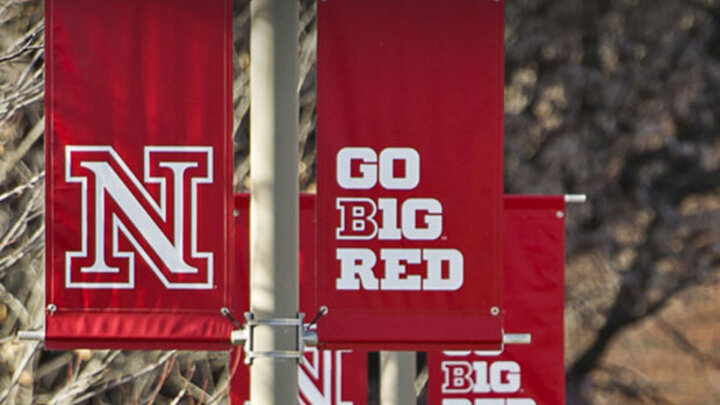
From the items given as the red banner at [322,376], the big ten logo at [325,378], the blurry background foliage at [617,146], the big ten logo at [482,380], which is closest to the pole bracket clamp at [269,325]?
the red banner at [322,376]

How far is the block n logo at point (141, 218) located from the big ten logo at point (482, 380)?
15.0ft

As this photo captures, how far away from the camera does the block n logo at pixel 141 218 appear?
22.2 ft

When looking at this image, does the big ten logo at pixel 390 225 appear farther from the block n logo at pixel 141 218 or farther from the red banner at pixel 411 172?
the block n logo at pixel 141 218

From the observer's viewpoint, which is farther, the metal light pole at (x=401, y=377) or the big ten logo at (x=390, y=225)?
the metal light pole at (x=401, y=377)

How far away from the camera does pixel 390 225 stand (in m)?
6.86

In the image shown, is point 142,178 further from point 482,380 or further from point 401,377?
point 482,380

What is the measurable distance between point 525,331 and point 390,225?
409 centimetres

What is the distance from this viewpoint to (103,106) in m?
6.80

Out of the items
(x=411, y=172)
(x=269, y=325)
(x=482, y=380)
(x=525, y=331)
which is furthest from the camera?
(x=482, y=380)

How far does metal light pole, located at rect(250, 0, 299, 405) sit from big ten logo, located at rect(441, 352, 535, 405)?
4.46 metres

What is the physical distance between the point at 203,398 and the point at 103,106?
6.12m

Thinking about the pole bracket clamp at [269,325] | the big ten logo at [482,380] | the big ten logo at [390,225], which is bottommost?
the big ten logo at [482,380]

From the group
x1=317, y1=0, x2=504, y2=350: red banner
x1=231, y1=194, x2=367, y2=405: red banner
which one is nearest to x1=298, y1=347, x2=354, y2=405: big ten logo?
x1=231, y1=194, x2=367, y2=405: red banner

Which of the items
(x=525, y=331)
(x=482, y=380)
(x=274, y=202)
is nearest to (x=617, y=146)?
(x=482, y=380)
